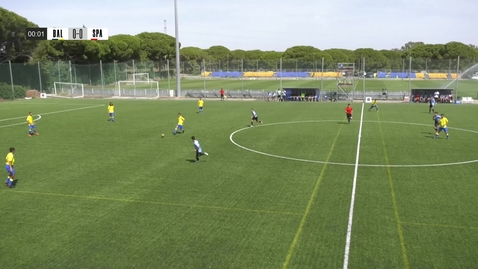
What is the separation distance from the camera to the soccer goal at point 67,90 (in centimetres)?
6750

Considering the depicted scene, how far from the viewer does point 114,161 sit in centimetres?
2148

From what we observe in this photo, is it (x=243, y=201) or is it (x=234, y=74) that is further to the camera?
(x=234, y=74)

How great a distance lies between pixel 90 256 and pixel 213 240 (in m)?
3.31

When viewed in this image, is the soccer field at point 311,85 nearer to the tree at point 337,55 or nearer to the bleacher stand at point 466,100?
the bleacher stand at point 466,100

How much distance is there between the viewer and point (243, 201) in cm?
1524

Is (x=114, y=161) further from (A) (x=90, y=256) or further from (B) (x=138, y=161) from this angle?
(A) (x=90, y=256)

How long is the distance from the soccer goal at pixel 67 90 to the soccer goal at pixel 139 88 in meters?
6.28

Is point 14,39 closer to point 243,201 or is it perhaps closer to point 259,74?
point 259,74

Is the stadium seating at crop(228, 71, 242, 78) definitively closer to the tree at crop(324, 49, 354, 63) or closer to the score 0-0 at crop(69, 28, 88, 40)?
the score 0-0 at crop(69, 28, 88, 40)

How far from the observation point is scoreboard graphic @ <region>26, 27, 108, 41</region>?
66062mm

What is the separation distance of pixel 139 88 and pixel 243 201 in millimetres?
58009

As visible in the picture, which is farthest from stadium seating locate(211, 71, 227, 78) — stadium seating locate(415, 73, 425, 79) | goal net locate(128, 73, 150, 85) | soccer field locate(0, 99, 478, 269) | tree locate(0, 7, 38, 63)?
soccer field locate(0, 99, 478, 269)

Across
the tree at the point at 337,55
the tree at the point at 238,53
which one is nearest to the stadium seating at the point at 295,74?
the tree at the point at 337,55

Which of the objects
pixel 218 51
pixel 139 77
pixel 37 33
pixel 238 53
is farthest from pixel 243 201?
pixel 218 51
